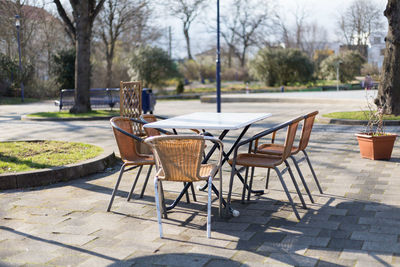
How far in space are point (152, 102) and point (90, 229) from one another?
43.0 ft

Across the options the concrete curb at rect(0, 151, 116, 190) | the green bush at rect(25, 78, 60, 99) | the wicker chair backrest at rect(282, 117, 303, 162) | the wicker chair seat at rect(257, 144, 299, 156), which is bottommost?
the concrete curb at rect(0, 151, 116, 190)

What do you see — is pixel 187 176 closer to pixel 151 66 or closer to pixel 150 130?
pixel 150 130

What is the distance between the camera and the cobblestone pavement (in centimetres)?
356

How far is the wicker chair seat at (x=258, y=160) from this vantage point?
467 centimetres

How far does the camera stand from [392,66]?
12359mm

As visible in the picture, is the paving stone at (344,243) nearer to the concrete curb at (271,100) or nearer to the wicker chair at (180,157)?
the wicker chair at (180,157)

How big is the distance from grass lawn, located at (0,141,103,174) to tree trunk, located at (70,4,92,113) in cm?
756

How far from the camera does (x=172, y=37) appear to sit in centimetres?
5691

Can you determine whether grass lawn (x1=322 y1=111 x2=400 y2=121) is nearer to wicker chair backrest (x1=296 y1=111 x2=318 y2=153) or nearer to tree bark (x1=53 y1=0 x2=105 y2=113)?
wicker chair backrest (x1=296 y1=111 x2=318 y2=153)

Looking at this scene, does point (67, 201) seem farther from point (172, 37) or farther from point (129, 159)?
point (172, 37)

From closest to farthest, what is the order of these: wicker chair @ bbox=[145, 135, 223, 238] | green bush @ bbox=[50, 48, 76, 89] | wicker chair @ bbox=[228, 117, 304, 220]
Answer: wicker chair @ bbox=[145, 135, 223, 238], wicker chair @ bbox=[228, 117, 304, 220], green bush @ bbox=[50, 48, 76, 89]

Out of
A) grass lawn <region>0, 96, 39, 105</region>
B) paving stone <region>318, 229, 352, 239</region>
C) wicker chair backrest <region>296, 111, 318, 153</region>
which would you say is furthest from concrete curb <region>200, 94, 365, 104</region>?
paving stone <region>318, 229, 352, 239</region>

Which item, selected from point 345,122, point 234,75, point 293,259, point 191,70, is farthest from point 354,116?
point 234,75

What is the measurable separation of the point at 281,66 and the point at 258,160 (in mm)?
32530
